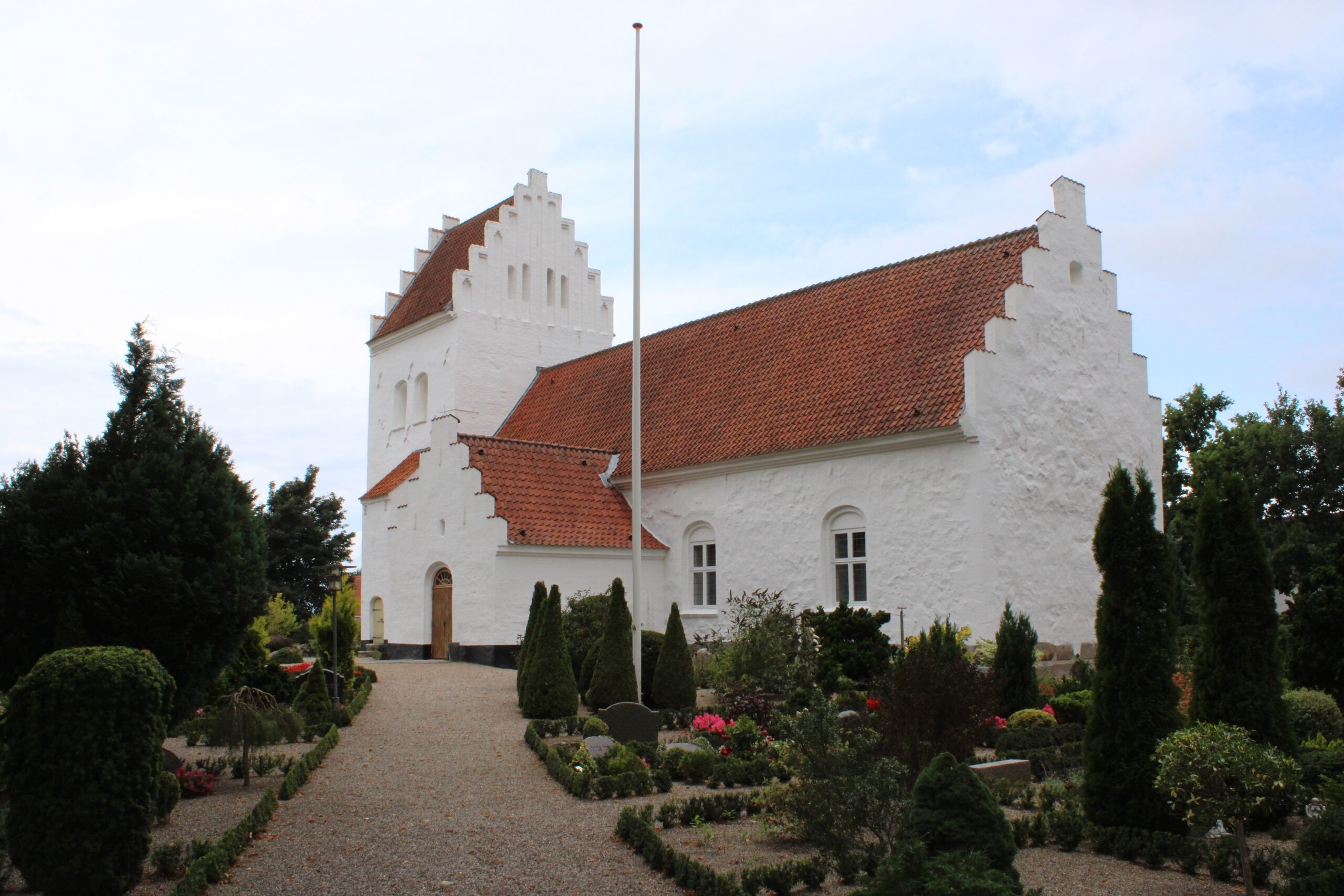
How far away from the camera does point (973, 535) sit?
57.8 feet

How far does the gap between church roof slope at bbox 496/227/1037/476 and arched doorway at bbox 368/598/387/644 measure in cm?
625

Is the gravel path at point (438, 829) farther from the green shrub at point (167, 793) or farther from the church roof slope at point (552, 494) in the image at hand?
the church roof slope at point (552, 494)

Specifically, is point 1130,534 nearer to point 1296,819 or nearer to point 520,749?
point 1296,819

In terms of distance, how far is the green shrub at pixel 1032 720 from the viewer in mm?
13016

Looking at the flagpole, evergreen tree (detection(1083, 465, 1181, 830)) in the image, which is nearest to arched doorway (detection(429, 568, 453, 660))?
the flagpole

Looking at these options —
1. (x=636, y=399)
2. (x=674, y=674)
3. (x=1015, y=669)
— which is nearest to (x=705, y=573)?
(x=636, y=399)

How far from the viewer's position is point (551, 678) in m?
14.7

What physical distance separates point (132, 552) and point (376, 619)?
19.6m

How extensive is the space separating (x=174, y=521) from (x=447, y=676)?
36.8ft

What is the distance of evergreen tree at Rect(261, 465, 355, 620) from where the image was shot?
114 feet

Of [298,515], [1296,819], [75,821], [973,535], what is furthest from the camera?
[298,515]

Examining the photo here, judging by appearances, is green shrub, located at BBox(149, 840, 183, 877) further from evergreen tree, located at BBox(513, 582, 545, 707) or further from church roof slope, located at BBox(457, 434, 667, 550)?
church roof slope, located at BBox(457, 434, 667, 550)

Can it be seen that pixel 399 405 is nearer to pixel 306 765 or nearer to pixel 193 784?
pixel 306 765

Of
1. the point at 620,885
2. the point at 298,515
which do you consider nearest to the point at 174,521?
the point at 620,885
